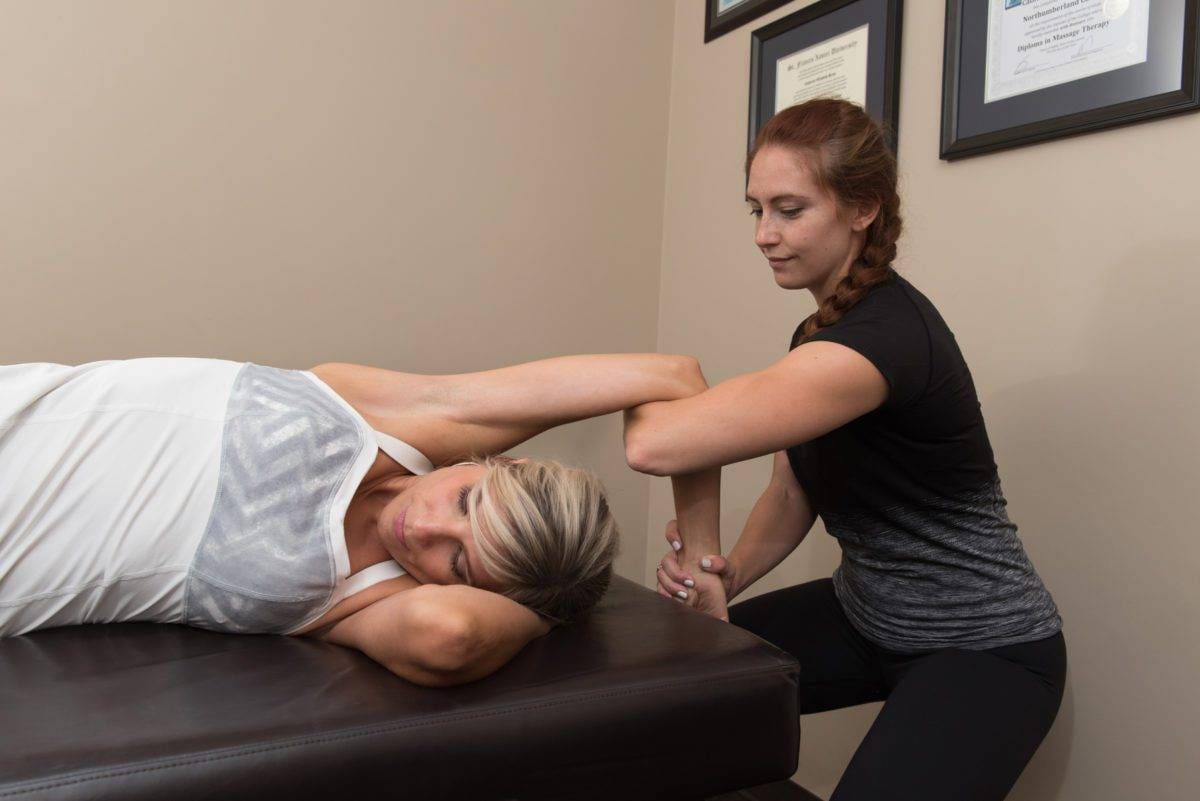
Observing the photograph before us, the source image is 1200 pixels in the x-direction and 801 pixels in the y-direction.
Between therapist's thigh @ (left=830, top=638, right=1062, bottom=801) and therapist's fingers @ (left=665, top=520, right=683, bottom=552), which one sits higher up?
therapist's fingers @ (left=665, top=520, right=683, bottom=552)

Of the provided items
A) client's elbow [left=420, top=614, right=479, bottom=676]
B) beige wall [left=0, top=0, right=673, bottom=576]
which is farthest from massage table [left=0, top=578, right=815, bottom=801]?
beige wall [left=0, top=0, right=673, bottom=576]

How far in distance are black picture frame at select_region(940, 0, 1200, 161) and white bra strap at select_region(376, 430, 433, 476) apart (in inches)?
45.5

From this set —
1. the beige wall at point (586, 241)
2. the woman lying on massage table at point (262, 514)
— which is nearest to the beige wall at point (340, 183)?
the beige wall at point (586, 241)

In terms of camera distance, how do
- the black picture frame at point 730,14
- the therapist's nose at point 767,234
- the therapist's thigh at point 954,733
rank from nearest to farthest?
the therapist's thigh at point 954,733, the therapist's nose at point 767,234, the black picture frame at point 730,14

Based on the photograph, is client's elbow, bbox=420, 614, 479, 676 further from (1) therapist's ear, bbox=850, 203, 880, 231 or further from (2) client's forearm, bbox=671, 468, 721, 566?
(1) therapist's ear, bbox=850, 203, 880, 231

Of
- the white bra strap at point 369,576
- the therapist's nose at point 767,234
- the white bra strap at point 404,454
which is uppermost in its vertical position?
Answer: the therapist's nose at point 767,234

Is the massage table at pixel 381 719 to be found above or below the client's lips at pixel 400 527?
below

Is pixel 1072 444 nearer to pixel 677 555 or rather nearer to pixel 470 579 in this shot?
pixel 677 555

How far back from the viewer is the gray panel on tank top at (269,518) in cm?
123

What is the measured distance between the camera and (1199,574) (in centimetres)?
140

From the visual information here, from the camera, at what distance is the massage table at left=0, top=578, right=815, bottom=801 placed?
91 centimetres

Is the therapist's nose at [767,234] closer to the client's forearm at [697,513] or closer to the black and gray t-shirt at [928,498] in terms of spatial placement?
the black and gray t-shirt at [928,498]

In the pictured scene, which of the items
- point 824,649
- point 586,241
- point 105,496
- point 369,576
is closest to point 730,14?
point 586,241

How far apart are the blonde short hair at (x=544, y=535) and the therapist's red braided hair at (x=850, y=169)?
415mm
